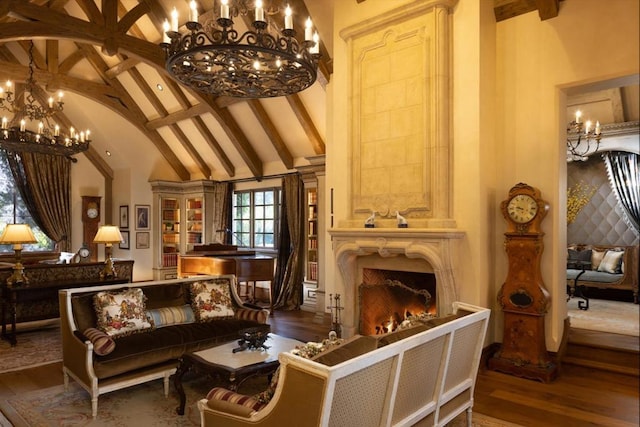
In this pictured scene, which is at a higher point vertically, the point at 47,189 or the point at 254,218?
the point at 47,189

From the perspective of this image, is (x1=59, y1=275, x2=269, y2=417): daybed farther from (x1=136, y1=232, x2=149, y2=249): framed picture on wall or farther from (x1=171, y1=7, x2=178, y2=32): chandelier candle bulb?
(x1=136, y1=232, x2=149, y2=249): framed picture on wall

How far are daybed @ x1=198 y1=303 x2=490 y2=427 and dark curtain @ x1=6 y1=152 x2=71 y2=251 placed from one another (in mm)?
9902

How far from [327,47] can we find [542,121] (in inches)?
127

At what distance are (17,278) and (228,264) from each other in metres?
2.89

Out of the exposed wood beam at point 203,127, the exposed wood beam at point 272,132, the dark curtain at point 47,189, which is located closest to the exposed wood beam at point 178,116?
the exposed wood beam at point 203,127

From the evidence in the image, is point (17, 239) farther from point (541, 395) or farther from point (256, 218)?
point (541, 395)

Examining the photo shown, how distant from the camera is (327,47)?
6.48 m

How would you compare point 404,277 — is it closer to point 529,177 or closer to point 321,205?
point 529,177

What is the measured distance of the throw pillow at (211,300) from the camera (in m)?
4.83

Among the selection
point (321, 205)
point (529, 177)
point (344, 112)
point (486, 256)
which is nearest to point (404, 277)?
point (486, 256)

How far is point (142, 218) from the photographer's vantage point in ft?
36.5

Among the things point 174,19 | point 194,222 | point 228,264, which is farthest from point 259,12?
point 194,222

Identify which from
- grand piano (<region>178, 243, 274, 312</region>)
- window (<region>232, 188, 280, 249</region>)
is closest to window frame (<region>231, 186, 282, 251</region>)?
window (<region>232, 188, 280, 249</region>)

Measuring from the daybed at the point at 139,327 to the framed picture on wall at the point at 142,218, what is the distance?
6.70m
